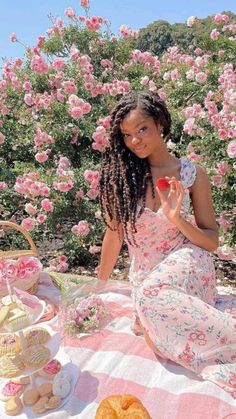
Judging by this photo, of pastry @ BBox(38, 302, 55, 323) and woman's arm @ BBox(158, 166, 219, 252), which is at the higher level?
woman's arm @ BBox(158, 166, 219, 252)

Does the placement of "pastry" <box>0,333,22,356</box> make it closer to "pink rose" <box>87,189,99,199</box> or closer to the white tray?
the white tray

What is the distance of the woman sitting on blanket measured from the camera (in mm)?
1718

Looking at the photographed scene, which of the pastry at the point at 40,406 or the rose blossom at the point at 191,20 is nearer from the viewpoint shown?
the pastry at the point at 40,406

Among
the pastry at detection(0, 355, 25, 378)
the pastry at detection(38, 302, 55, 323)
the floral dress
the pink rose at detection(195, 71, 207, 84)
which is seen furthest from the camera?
the pink rose at detection(195, 71, 207, 84)

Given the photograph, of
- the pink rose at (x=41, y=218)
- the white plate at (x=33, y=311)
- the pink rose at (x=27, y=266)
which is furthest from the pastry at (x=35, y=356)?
the pink rose at (x=41, y=218)

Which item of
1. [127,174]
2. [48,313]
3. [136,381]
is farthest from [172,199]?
[48,313]

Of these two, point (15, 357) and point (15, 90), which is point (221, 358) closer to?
point (15, 357)

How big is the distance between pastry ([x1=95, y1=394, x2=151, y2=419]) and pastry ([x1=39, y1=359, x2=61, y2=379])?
0.97 feet

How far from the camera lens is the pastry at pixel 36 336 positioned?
1527mm

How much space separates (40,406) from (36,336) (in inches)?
9.3

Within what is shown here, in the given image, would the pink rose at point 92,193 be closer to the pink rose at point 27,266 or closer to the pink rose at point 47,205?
the pink rose at point 47,205

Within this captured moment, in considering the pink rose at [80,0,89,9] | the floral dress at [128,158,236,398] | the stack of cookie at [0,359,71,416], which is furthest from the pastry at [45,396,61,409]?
the pink rose at [80,0,89,9]

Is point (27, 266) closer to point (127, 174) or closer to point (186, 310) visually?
point (127, 174)

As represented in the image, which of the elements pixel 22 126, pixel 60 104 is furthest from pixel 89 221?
pixel 22 126
